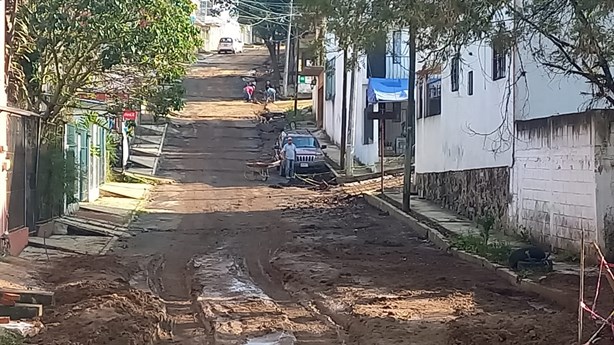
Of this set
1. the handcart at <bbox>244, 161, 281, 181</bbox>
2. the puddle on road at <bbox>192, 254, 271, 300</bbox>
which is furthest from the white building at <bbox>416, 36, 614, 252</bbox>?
the handcart at <bbox>244, 161, 281, 181</bbox>

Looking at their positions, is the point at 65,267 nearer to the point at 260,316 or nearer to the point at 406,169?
the point at 260,316

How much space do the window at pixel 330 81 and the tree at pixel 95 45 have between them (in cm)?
2295

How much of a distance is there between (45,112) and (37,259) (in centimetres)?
537

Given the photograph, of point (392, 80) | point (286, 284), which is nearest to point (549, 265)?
point (286, 284)

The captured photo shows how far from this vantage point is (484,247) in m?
18.4

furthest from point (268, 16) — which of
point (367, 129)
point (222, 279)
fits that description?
point (222, 279)

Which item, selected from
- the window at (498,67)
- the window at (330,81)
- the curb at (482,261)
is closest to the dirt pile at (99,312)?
the curb at (482,261)

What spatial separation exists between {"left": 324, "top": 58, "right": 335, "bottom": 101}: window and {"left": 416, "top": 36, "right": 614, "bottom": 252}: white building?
16.4 metres

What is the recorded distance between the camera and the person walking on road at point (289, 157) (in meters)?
37.3

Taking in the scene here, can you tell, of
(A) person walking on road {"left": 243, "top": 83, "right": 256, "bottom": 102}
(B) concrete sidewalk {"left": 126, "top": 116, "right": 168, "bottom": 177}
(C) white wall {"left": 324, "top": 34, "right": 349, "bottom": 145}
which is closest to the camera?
(B) concrete sidewalk {"left": 126, "top": 116, "right": 168, "bottom": 177}

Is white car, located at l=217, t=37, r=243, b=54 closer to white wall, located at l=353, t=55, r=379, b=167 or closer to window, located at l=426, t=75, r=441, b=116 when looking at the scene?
white wall, located at l=353, t=55, r=379, b=167

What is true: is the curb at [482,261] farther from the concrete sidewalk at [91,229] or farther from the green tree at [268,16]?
the green tree at [268,16]

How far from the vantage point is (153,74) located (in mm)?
23266

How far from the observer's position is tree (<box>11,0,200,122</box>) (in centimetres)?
1959
